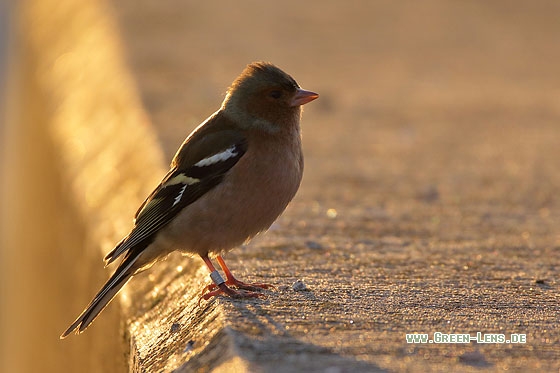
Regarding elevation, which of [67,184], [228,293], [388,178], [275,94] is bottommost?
[388,178]

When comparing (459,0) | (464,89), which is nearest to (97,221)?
(464,89)

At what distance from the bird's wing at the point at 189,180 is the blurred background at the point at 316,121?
27.3 inches

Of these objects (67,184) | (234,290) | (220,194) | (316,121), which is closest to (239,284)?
(234,290)

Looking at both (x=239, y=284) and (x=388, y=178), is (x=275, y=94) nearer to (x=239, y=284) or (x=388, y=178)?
(x=239, y=284)

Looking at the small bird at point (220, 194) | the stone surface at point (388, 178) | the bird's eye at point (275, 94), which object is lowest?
the stone surface at point (388, 178)

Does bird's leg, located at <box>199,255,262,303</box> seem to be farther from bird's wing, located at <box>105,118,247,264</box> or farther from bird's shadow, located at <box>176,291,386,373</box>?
bird's wing, located at <box>105,118,247,264</box>

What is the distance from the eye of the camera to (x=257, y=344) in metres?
3.88

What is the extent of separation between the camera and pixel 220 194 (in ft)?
16.8

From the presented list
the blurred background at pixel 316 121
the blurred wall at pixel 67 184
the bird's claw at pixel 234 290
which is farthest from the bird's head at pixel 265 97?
the blurred wall at pixel 67 184

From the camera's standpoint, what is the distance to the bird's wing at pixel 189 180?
517 cm

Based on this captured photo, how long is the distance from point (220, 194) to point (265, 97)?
682mm

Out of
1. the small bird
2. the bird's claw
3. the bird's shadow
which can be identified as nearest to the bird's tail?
the small bird

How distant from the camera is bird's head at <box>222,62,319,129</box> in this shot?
545 cm

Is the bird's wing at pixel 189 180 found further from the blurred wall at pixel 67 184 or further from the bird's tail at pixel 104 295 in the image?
the blurred wall at pixel 67 184
